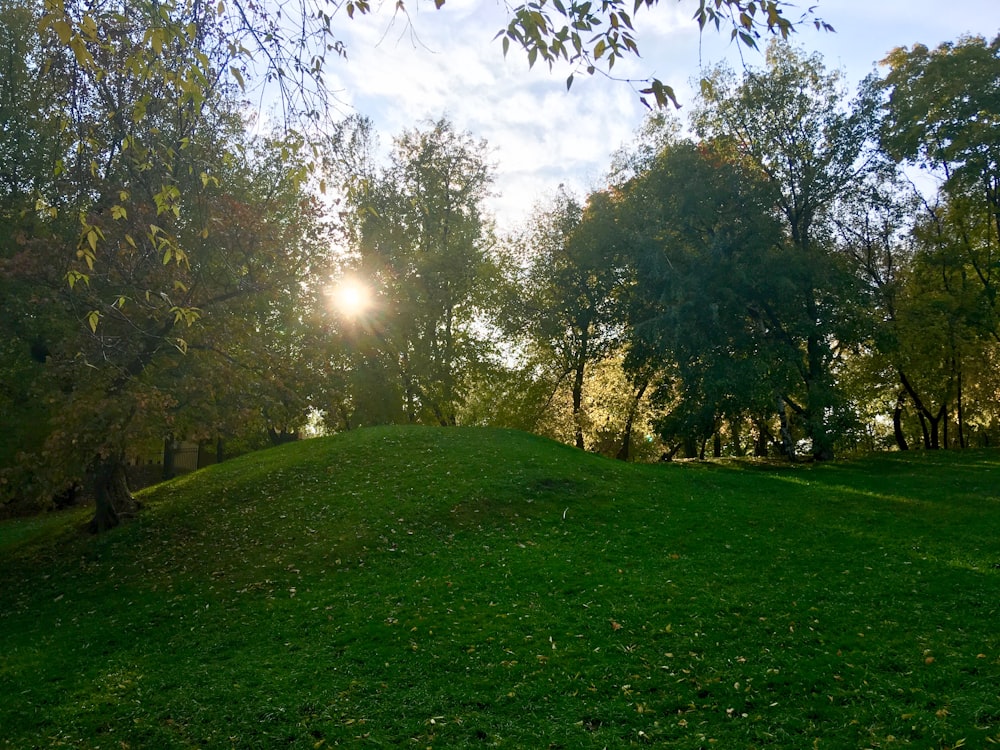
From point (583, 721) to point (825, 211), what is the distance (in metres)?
28.6

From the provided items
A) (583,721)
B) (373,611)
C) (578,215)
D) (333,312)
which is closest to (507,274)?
(578,215)

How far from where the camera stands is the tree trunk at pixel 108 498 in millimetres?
16453

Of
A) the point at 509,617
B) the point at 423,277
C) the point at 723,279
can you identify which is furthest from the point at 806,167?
the point at 509,617

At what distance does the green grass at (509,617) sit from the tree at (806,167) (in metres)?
8.22

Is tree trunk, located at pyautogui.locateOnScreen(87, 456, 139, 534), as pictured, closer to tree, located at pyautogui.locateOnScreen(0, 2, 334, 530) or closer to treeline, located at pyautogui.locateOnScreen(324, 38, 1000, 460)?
tree, located at pyautogui.locateOnScreen(0, 2, 334, 530)

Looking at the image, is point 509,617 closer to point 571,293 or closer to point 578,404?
point 571,293

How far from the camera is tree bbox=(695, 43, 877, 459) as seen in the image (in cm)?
2498

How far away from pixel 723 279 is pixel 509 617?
19.0 m

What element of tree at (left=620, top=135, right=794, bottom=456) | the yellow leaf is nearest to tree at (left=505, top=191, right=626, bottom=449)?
tree at (left=620, top=135, right=794, bottom=456)

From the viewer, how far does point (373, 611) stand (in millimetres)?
10172

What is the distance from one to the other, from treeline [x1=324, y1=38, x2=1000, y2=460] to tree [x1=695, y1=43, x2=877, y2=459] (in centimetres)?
9

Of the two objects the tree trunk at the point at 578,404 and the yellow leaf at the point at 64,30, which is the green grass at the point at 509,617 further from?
the tree trunk at the point at 578,404

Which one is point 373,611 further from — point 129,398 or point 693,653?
point 129,398

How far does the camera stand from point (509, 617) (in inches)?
380
